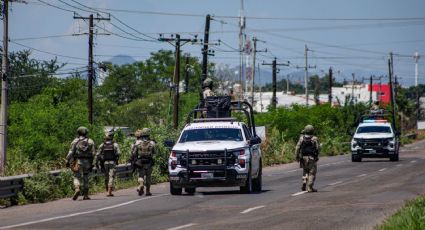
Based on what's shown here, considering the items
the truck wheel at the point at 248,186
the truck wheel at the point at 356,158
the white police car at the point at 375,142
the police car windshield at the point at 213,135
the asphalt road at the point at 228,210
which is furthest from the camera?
the truck wheel at the point at 356,158

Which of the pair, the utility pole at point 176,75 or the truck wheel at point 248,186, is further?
the utility pole at point 176,75

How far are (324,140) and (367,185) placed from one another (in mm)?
43007

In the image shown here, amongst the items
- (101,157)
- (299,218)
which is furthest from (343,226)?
(101,157)

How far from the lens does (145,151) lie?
25.7 m

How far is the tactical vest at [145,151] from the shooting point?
25609mm

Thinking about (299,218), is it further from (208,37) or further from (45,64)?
(45,64)

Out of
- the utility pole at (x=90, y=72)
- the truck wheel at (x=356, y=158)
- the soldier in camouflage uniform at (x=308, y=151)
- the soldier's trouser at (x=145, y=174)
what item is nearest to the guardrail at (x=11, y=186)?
the soldier's trouser at (x=145, y=174)

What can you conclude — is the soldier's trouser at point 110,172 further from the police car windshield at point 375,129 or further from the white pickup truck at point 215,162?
the police car windshield at point 375,129

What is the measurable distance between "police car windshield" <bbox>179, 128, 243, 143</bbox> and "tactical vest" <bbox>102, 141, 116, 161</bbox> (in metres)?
1.87

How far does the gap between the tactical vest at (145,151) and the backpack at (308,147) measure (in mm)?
4099

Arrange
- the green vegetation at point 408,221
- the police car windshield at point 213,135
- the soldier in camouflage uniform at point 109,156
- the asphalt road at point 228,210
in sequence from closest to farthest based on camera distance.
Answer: the green vegetation at point 408,221
the asphalt road at point 228,210
the police car windshield at point 213,135
the soldier in camouflage uniform at point 109,156

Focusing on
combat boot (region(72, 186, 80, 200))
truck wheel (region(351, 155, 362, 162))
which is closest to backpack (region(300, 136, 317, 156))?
combat boot (region(72, 186, 80, 200))

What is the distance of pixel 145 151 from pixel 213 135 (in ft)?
6.17

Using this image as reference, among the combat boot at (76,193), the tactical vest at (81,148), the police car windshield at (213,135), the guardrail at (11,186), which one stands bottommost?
the combat boot at (76,193)
